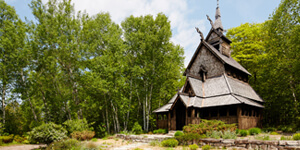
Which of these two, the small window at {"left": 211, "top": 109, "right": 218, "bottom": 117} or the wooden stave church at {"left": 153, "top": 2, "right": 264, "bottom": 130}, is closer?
the wooden stave church at {"left": 153, "top": 2, "right": 264, "bottom": 130}

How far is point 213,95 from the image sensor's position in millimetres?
21781

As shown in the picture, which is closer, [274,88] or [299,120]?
[299,120]

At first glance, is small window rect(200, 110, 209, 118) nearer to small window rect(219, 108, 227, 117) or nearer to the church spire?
small window rect(219, 108, 227, 117)

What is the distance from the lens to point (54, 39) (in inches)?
947

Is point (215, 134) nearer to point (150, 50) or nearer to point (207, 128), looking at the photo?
point (207, 128)

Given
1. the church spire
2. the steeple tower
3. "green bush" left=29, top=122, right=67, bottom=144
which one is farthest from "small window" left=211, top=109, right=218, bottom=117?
"green bush" left=29, top=122, right=67, bottom=144

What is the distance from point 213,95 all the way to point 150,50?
38.0 feet

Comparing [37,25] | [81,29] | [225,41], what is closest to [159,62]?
[225,41]

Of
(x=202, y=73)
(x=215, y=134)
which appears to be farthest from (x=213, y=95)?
(x=215, y=134)

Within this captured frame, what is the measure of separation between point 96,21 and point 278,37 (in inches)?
979

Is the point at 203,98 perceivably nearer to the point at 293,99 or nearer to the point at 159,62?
the point at 159,62

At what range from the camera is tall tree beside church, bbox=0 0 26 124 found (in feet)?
79.8

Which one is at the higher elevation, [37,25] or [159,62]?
[37,25]

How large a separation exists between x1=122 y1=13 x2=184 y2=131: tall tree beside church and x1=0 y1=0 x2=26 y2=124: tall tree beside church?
48.5 ft
